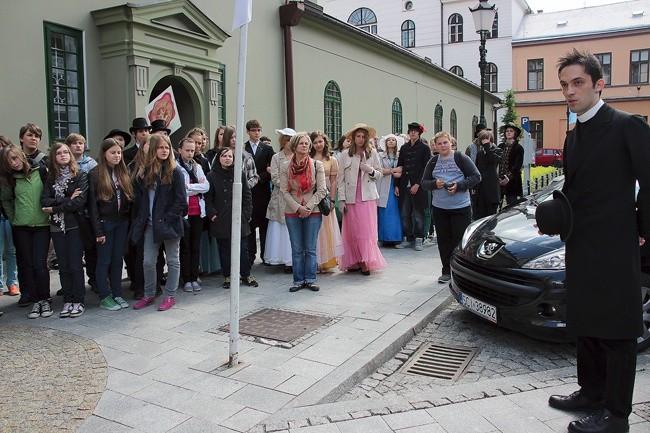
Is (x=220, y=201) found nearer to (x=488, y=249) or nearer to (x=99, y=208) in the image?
(x=99, y=208)

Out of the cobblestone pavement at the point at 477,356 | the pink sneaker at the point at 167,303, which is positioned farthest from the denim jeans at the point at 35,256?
the cobblestone pavement at the point at 477,356

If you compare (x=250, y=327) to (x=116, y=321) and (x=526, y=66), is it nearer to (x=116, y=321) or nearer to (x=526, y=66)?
(x=116, y=321)

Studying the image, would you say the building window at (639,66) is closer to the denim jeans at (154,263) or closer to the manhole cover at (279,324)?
the manhole cover at (279,324)

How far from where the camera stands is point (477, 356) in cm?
517

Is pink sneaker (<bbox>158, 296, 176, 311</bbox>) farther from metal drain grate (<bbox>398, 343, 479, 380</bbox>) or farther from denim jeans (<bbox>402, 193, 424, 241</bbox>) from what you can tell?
denim jeans (<bbox>402, 193, 424, 241</bbox>)

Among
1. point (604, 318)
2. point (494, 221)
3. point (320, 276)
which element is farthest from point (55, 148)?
point (604, 318)

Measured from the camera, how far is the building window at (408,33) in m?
53.3

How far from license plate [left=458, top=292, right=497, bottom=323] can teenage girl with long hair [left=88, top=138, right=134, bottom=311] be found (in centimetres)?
355

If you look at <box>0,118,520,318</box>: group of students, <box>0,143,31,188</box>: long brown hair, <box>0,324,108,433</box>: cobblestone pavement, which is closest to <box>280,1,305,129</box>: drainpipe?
<box>0,118,520,318</box>: group of students

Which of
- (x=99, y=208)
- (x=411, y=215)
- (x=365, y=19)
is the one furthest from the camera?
(x=365, y=19)

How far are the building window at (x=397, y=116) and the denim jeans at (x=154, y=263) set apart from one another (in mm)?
16127

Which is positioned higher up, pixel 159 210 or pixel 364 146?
pixel 364 146

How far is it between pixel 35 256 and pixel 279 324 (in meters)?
2.75

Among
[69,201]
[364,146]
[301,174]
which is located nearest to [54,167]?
[69,201]
